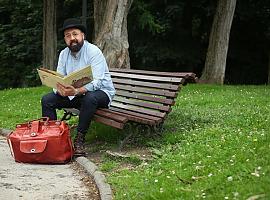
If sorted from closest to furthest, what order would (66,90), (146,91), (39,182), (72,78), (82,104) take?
(39,182)
(72,78)
(66,90)
(82,104)
(146,91)

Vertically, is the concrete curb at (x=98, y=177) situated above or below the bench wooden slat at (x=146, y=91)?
below

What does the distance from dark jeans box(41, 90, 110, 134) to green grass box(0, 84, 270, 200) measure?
582 millimetres

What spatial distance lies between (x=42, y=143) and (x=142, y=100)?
1869mm

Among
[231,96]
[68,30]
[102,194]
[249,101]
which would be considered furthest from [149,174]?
[231,96]

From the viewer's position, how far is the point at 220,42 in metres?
17.8

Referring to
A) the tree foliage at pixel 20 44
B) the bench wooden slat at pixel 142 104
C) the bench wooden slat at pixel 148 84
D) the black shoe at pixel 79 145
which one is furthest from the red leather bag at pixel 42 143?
the tree foliage at pixel 20 44

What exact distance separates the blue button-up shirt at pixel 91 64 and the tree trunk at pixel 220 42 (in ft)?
35.3

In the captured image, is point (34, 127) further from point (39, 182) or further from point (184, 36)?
point (184, 36)

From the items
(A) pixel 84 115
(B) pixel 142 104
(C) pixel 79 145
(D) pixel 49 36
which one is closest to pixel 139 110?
(B) pixel 142 104

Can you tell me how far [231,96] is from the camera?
40.0 feet

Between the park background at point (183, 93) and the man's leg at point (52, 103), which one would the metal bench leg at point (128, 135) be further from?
the man's leg at point (52, 103)

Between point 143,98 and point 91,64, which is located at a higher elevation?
point 91,64

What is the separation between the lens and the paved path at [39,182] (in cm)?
545

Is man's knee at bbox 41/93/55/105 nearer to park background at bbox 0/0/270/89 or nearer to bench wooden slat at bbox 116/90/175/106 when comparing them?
bench wooden slat at bbox 116/90/175/106
